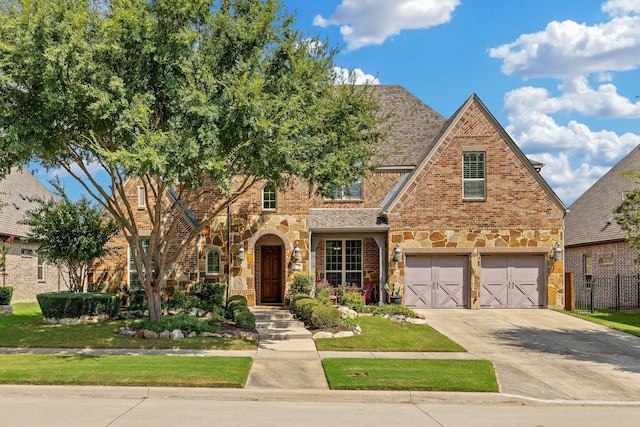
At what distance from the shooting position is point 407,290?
22938 mm

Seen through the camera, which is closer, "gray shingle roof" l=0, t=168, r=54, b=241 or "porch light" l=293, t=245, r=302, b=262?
"porch light" l=293, t=245, r=302, b=262

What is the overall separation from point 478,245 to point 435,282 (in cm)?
227

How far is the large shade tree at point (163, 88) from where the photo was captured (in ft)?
40.0

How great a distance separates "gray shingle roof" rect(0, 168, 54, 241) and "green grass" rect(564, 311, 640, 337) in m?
25.1

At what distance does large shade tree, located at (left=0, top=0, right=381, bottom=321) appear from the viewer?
1220 centimetres

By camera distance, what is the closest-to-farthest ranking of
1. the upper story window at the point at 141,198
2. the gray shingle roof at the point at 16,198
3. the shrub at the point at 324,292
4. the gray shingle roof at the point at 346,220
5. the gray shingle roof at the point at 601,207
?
the shrub at the point at 324,292, the upper story window at the point at 141,198, the gray shingle roof at the point at 346,220, the gray shingle roof at the point at 601,207, the gray shingle roof at the point at 16,198

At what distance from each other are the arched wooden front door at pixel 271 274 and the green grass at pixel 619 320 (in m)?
11.4

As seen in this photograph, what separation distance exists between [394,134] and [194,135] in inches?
605

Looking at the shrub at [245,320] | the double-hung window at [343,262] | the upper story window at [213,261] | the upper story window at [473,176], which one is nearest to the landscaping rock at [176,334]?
the shrub at [245,320]

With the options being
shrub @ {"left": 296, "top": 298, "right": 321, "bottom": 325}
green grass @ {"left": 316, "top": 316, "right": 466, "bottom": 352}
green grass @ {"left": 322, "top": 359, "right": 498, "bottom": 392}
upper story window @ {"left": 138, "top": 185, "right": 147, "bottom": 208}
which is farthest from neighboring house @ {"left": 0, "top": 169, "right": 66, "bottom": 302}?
green grass @ {"left": 322, "top": 359, "right": 498, "bottom": 392}

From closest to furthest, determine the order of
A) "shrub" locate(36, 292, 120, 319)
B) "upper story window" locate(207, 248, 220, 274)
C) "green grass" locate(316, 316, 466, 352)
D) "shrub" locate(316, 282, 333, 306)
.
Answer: "green grass" locate(316, 316, 466, 352) → "shrub" locate(36, 292, 120, 319) → "shrub" locate(316, 282, 333, 306) → "upper story window" locate(207, 248, 220, 274)

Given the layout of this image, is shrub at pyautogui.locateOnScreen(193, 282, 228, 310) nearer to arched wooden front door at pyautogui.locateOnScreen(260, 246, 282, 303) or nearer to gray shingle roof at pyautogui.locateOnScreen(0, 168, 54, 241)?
arched wooden front door at pyautogui.locateOnScreen(260, 246, 282, 303)

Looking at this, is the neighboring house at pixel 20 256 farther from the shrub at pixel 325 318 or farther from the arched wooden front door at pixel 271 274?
the shrub at pixel 325 318

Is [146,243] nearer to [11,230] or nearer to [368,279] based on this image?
[368,279]
